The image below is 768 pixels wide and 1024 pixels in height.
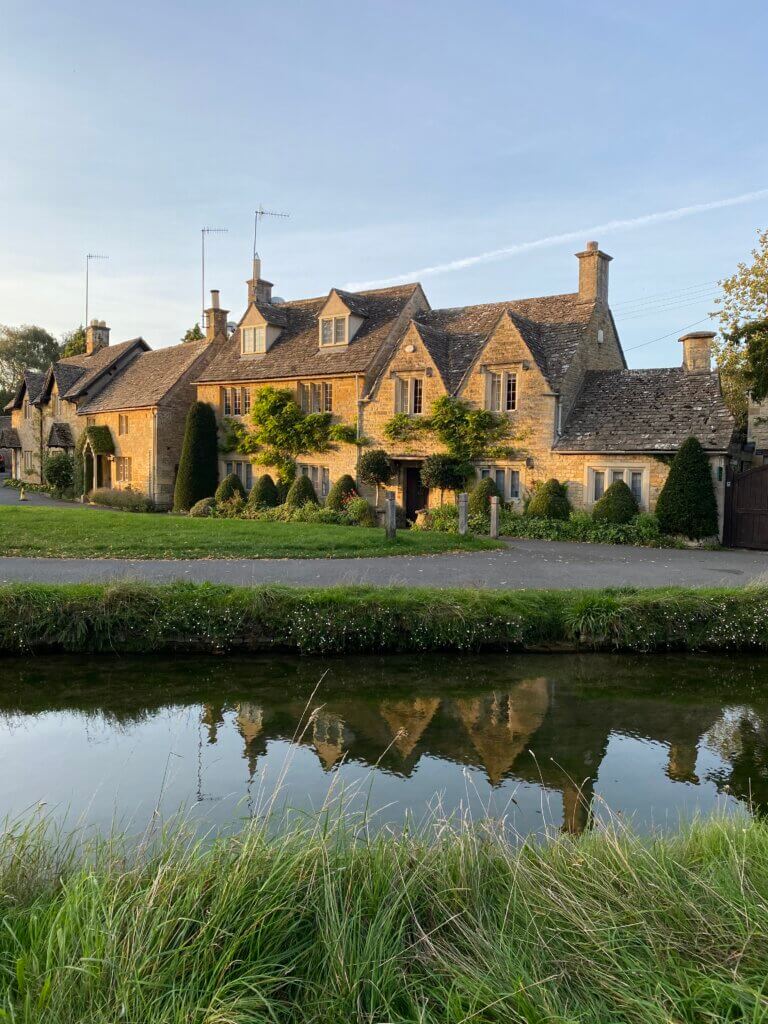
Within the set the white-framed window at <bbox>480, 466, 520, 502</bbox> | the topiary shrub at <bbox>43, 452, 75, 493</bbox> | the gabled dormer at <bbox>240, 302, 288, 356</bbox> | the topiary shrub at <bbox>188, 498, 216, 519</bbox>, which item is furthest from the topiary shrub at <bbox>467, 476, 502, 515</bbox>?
the topiary shrub at <bbox>43, 452, 75, 493</bbox>

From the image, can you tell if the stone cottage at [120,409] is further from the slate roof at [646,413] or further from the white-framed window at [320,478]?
the slate roof at [646,413]

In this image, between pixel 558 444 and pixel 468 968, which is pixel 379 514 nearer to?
pixel 558 444

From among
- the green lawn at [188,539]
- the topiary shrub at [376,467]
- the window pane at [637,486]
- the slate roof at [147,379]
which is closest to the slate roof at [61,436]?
the slate roof at [147,379]

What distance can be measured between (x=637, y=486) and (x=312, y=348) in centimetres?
1711

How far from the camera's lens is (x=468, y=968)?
3.44 meters

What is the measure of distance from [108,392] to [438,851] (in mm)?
43287

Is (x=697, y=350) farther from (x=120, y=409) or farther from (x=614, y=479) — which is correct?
(x=120, y=409)

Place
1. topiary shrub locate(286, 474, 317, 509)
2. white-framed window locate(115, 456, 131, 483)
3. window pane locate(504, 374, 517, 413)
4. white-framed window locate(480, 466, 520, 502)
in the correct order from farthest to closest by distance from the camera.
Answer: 1. white-framed window locate(115, 456, 131, 483)
2. topiary shrub locate(286, 474, 317, 509)
3. window pane locate(504, 374, 517, 413)
4. white-framed window locate(480, 466, 520, 502)

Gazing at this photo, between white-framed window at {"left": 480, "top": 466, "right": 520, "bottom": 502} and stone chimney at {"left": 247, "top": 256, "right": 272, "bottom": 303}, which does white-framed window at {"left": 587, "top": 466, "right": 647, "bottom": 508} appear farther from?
stone chimney at {"left": 247, "top": 256, "right": 272, "bottom": 303}

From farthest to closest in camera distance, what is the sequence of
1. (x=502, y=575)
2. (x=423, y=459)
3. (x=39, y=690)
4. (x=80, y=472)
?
1. (x=80, y=472)
2. (x=423, y=459)
3. (x=502, y=575)
4. (x=39, y=690)

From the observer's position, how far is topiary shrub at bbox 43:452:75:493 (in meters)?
43.5

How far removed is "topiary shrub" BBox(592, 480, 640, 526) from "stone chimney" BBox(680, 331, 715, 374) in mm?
5959

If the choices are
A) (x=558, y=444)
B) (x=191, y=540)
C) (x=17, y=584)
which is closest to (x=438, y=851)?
(x=17, y=584)

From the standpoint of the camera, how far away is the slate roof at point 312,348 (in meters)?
33.0
